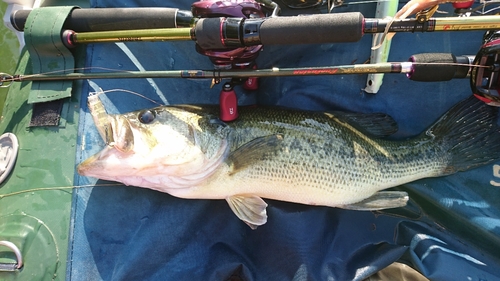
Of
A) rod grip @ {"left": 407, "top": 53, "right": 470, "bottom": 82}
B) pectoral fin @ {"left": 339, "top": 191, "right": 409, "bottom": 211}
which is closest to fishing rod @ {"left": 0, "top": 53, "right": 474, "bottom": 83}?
rod grip @ {"left": 407, "top": 53, "right": 470, "bottom": 82}

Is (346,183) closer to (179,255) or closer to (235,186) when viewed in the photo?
(235,186)

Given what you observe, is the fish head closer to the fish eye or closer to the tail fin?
the fish eye

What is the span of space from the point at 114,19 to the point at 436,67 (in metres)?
2.02

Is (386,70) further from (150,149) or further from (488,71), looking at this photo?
(150,149)

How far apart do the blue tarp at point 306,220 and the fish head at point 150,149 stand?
269mm

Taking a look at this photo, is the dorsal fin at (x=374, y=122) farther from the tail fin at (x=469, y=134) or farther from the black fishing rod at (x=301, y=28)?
the black fishing rod at (x=301, y=28)

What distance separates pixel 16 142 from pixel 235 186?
1.50 m

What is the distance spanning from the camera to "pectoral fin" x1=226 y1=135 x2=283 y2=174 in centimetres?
229

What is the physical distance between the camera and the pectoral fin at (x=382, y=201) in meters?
2.41

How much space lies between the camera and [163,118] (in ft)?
7.56

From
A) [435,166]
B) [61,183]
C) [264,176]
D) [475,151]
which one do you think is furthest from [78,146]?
[475,151]

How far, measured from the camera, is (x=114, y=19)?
242 centimetres

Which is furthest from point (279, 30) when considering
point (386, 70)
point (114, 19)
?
point (114, 19)

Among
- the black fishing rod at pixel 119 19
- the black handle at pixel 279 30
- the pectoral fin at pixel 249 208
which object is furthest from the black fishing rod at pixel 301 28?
the pectoral fin at pixel 249 208
